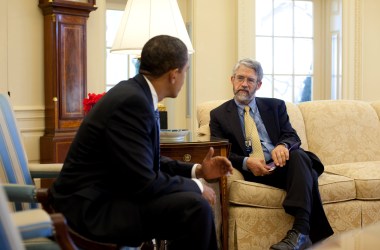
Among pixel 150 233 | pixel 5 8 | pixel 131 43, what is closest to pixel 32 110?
pixel 5 8

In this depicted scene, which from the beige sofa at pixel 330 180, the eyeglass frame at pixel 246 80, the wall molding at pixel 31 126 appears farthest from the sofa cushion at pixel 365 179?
the wall molding at pixel 31 126

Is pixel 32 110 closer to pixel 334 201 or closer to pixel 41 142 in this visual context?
pixel 41 142

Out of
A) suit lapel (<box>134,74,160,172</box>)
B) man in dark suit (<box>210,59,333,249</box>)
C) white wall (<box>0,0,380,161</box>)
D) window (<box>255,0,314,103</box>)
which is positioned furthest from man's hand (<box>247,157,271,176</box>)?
window (<box>255,0,314,103</box>)

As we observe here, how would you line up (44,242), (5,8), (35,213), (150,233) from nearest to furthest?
(35,213)
(44,242)
(150,233)
(5,8)

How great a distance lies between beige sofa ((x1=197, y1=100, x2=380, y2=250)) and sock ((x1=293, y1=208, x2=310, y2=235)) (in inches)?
6.3

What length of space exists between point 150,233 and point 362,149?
2.24m

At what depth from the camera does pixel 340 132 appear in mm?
3750

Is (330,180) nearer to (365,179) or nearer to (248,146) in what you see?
(365,179)

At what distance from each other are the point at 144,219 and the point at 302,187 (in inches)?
50.6

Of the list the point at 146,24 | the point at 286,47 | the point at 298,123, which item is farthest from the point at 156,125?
the point at 286,47

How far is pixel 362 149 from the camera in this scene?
377cm

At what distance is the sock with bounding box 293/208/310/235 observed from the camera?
9.55 feet

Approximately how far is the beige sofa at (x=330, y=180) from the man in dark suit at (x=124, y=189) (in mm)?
1129

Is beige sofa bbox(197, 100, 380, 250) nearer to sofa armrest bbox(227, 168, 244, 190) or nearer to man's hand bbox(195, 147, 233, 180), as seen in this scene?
sofa armrest bbox(227, 168, 244, 190)
